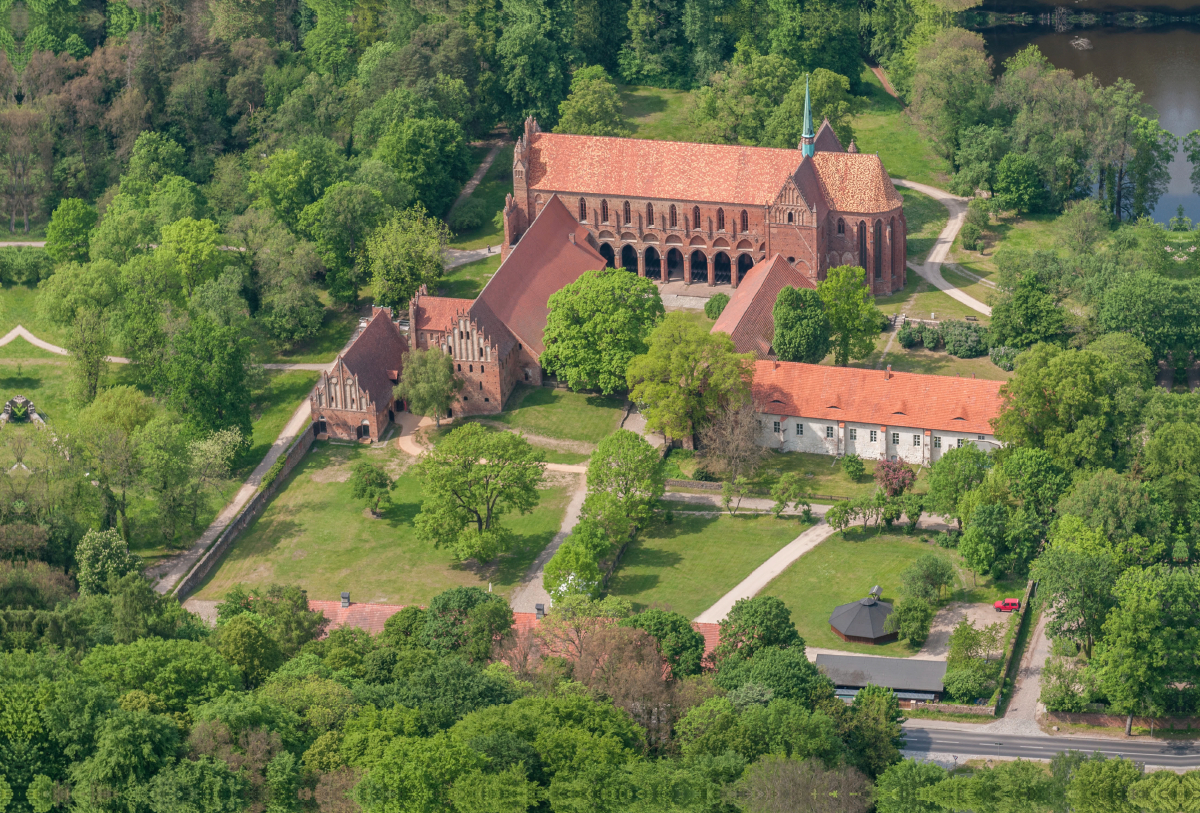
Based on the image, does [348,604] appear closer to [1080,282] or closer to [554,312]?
[554,312]

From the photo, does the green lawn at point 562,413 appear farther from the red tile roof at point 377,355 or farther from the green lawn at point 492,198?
the green lawn at point 492,198

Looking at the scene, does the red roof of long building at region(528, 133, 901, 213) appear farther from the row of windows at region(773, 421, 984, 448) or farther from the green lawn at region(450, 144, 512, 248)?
the row of windows at region(773, 421, 984, 448)

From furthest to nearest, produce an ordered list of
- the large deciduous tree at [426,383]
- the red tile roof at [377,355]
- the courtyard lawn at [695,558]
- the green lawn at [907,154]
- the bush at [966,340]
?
the green lawn at [907,154], the bush at [966,340], the red tile roof at [377,355], the large deciduous tree at [426,383], the courtyard lawn at [695,558]

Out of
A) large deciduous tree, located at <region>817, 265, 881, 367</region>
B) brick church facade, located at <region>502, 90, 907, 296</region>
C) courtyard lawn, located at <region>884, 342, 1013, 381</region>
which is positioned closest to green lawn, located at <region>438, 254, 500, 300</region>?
brick church facade, located at <region>502, 90, 907, 296</region>

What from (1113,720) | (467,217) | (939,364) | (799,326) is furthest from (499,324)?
(1113,720)

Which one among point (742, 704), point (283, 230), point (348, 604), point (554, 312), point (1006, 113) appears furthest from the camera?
point (1006, 113)

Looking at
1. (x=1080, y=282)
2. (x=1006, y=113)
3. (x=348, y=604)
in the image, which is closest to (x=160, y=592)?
(x=348, y=604)

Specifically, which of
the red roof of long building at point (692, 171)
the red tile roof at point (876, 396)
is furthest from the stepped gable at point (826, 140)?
the red tile roof at point (876, 396)
